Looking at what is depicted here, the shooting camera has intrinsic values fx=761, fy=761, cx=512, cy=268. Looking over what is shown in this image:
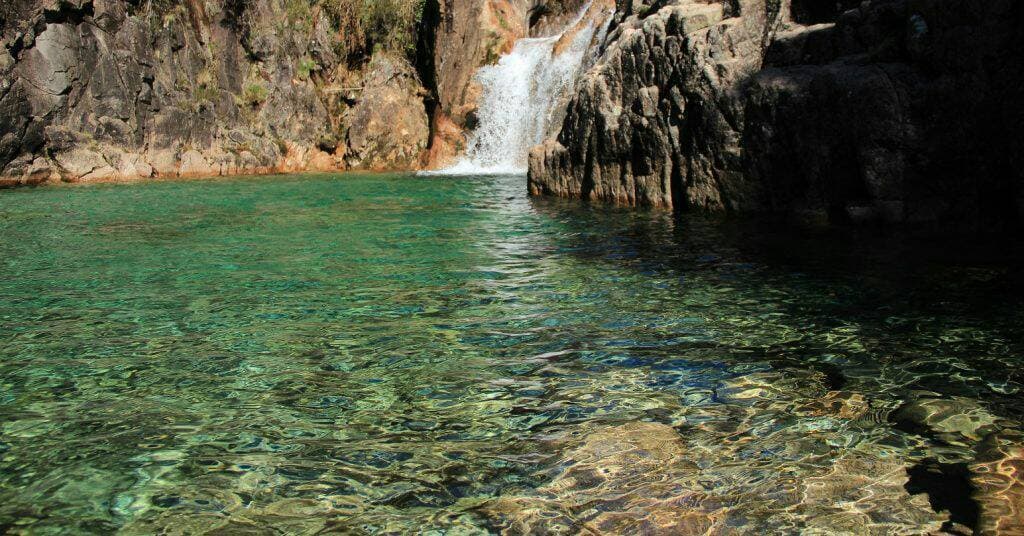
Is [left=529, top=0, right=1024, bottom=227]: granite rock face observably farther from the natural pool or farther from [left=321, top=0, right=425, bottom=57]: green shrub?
[left=321, top=0, right=425, bottom=57]: green shrub

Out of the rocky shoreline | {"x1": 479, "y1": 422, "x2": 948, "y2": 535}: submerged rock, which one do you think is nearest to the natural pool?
{"x1": 479, "y1": 422, "x2": 948, "y2": 535}: submerged rock

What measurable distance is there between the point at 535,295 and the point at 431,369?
2005mm

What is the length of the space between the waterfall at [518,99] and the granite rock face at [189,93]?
2.82m

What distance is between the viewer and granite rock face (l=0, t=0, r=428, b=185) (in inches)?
858

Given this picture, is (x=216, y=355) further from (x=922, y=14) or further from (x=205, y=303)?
Answer: (x=922, y=14)

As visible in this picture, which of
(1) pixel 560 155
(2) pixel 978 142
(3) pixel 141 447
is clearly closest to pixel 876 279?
(2) pixel 978 142

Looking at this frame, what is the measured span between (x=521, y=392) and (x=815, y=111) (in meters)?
6.99

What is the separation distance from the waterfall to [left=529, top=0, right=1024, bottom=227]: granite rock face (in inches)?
440

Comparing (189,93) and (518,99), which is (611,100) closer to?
(518,99)

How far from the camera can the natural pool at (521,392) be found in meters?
2.84

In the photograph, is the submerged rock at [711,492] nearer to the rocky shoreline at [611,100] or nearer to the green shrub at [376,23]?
the rocky shoreline at [611,100]

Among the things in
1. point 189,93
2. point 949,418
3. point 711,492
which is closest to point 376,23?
point 189,93

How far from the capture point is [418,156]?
27891mm

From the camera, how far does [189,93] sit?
24.9 metres
